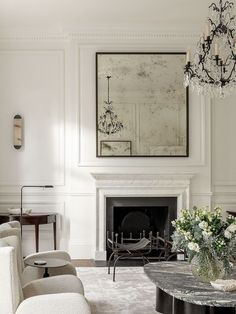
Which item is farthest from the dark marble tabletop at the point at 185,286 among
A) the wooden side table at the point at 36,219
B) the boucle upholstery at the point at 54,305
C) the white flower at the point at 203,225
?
the wooden side table at the point at 36,219

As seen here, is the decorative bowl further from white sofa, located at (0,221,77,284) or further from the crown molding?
the crown molding

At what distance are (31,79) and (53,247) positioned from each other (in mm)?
2345

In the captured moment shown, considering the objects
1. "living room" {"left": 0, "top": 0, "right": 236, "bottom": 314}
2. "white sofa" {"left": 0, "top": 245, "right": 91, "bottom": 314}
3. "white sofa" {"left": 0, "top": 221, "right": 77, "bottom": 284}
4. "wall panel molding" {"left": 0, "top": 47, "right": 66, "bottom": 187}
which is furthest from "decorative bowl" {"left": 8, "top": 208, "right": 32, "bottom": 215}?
"white sofa" {"left": 0, "top": 245, "right": 91, "bottom": 314}

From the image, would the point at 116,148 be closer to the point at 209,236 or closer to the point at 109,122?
the point at 109,122

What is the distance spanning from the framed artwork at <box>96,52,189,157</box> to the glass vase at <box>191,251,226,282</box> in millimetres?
3295

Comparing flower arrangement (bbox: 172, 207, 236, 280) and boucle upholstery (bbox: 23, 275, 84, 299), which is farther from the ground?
flower arrangement (bbox: 172, 207, 236, 280)

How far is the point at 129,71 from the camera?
7.02m

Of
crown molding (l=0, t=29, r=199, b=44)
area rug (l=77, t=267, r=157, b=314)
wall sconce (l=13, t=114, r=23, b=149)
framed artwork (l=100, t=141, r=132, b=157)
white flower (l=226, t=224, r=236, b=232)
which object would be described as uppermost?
crown molding (l=0, t=29, r=199, b=44)

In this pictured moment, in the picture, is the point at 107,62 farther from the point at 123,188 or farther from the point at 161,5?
the point at 123,188

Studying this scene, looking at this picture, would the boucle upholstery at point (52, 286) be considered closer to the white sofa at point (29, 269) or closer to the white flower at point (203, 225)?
the white sofa at point (29, 269)

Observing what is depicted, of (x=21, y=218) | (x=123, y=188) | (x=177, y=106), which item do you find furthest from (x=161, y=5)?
(x=21, y=218)

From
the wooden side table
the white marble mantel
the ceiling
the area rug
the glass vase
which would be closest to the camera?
the glass vase

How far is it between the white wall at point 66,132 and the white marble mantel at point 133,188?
0.09 meters

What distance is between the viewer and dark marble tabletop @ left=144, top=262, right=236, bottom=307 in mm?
3371
